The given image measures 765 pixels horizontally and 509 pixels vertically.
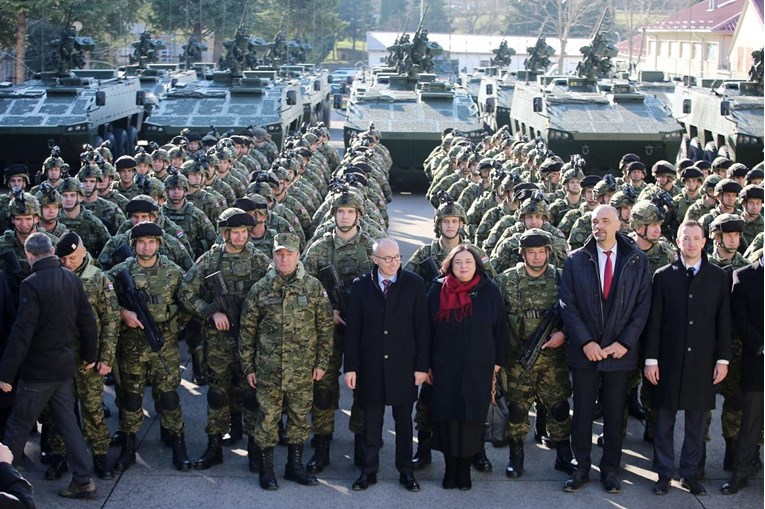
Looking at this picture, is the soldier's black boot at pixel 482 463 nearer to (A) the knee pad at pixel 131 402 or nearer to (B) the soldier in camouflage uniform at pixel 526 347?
(B) the soldier in camouflage uniform at pixel 526 347

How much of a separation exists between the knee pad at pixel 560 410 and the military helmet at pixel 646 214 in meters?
1.37

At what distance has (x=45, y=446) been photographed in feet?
24.1

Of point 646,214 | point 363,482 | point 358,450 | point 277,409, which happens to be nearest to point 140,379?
point 277,409

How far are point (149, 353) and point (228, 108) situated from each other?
13915 mm

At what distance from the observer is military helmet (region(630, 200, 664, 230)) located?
7.58 metres

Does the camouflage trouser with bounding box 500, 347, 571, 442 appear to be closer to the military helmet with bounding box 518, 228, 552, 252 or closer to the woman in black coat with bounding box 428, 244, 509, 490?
the woman in black coat with bounding box 428, 244, 509, 490

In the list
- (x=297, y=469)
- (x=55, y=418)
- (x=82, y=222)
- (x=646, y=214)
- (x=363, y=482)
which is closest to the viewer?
(x=55, y=418)

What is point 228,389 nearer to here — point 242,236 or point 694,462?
point 242,236

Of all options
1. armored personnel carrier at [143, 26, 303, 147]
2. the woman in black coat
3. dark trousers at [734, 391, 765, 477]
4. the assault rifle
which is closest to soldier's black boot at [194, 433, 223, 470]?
the assault rifle

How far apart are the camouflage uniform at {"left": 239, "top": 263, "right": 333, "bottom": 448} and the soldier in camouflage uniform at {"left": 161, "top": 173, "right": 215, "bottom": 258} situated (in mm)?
2924

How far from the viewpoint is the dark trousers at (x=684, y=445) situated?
679 centimetres

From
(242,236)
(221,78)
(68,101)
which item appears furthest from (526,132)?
(242,236)

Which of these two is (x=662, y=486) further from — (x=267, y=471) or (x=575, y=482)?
(x=267, y=471)

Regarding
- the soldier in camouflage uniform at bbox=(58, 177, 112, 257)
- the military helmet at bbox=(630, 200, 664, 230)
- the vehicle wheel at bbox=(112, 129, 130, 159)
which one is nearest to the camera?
the military helmet at bbox=(630, 200, 664, 230)
